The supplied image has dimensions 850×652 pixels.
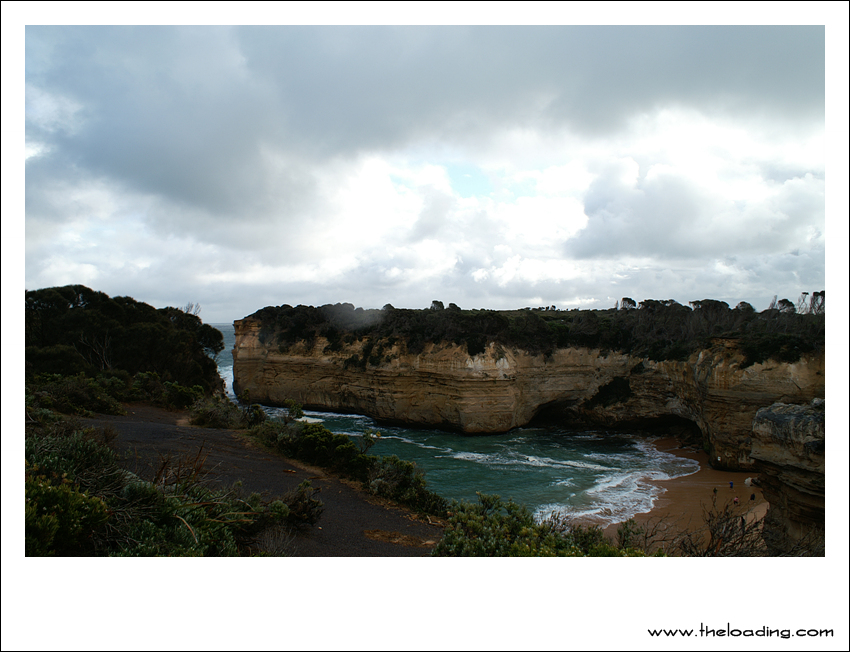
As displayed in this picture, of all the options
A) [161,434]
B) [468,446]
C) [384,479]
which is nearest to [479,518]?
[384,479]

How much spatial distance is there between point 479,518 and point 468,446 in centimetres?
1769

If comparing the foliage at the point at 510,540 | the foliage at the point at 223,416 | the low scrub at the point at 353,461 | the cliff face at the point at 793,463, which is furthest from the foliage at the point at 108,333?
the cliff face at the point at 793,463

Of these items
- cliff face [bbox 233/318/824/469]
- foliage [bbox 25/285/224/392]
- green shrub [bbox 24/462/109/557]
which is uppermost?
foliage [bbox 25/285/224/392]

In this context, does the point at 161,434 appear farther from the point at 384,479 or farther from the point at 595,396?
the point at 595,396

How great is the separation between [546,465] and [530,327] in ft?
36.0

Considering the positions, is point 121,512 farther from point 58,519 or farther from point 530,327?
point 530,327

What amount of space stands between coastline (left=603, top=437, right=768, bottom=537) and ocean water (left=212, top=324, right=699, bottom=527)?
0.41 meters

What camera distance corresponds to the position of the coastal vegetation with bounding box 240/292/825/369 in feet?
79.9

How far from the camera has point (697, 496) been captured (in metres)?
15.3

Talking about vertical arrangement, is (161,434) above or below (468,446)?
above

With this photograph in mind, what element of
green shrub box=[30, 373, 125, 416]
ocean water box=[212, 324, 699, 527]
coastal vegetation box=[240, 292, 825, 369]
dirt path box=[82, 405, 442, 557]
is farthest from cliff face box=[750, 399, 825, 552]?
green shrub box=[30, 373, 125, 416]

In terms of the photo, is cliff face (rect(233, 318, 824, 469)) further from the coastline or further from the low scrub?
the low scrub

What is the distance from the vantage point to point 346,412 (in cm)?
3056

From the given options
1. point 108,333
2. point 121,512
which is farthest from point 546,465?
point 108,333
